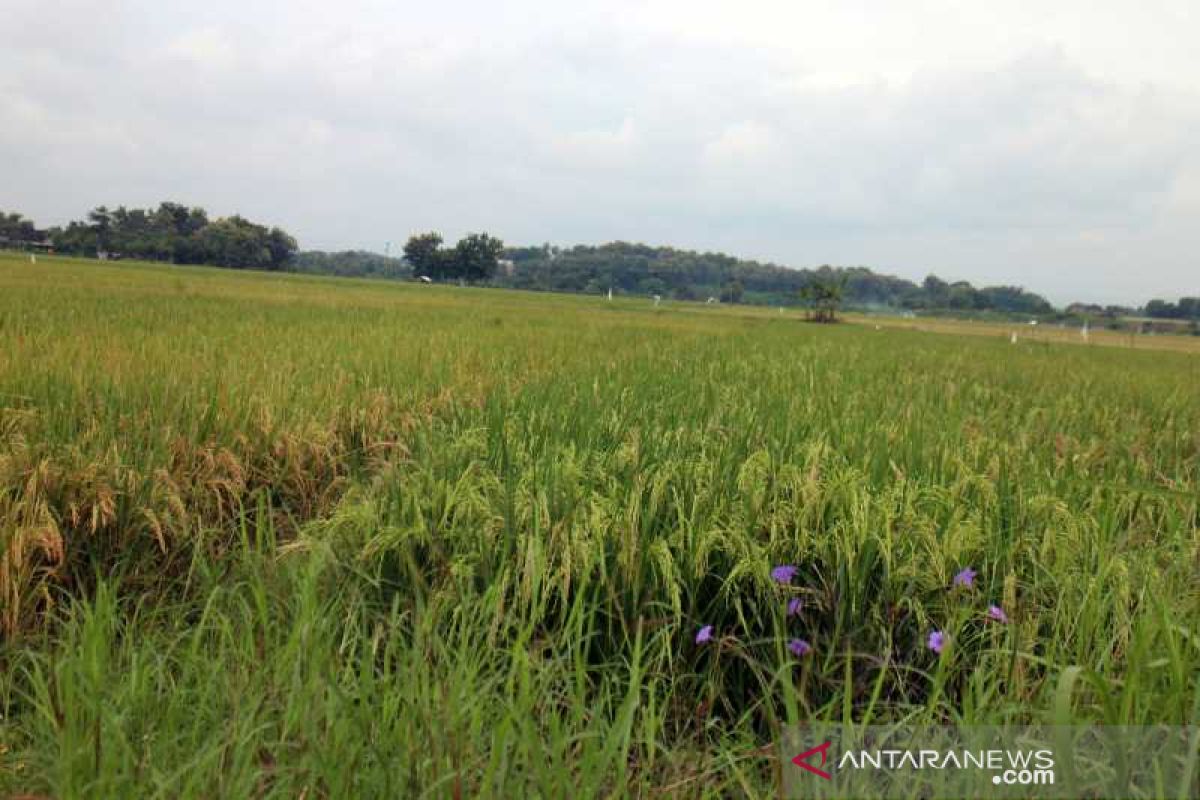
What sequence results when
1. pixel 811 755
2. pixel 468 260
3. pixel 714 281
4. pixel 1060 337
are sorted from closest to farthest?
pixel 811 755 → pixel 1060 337 → pixel 468 260 → pixel 714 281

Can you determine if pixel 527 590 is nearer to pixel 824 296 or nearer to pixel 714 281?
pixel 824 296

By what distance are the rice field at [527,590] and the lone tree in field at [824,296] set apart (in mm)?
37938

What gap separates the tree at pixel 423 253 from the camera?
80.7 metres

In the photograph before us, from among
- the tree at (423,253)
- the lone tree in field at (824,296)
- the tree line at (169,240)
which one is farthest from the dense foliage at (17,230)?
the lone tree in field at (824,296)

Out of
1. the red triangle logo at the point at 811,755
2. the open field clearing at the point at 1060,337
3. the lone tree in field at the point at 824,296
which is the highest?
the lone tree in field at the point at 824,296

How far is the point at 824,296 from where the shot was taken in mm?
39156

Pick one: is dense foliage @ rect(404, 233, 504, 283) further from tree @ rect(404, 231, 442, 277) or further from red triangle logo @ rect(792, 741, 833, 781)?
red triangle logo @ rect(792, 741, 833, 781)

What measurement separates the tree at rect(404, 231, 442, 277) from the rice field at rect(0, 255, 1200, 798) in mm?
81222

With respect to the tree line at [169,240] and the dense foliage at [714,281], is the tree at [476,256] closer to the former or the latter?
the dense foliage at [714,281]

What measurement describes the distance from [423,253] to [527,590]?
86.5m

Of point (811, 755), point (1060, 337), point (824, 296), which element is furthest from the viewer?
point (824, 296)

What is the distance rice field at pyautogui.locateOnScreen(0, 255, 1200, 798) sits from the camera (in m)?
1.14

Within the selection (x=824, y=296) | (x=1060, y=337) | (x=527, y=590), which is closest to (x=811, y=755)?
(x=527, y=590)

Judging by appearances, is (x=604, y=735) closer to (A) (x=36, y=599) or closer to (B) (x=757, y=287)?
(A) (x=36, y=599)
